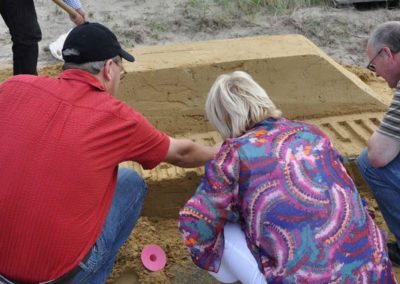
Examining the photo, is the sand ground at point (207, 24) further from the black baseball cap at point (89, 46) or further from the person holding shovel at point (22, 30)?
the black baseball cap at point (89, 46)

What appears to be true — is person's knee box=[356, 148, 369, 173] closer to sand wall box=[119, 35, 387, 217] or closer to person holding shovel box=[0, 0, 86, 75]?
sand wall box=[119, 35, 387, 217]

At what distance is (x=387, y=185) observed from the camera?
2447 millimetres

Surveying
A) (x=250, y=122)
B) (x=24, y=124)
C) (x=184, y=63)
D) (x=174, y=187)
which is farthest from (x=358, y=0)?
(x=24, y=124)

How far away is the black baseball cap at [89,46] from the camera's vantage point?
1.93 metres

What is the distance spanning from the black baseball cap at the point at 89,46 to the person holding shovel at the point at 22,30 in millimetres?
1471

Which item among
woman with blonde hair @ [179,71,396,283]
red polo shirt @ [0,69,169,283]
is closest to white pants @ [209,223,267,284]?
woman with blonde hair @ [179,71,396,283]

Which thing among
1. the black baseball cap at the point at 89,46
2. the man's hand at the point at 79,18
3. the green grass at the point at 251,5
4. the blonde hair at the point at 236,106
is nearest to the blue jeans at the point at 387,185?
the blonde hair at the point at 236,106

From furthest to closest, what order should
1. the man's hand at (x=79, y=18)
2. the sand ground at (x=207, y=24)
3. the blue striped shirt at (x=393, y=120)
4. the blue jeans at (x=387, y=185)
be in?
the sand ground at (x=207, y=24), the man's hand at (x=79, y=18), the blue jeans at (x=387, y=185), the blue striped shirt at (x=393, y=120)

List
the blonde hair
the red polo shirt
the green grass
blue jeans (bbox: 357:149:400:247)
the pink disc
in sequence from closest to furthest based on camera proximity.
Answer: the red polo shirt, the blonde hair, blue jeans (bbox: 357:149:400:247), the pink disc, the green grass

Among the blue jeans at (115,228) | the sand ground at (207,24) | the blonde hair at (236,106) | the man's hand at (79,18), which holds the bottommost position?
the sand ground at (207,24)

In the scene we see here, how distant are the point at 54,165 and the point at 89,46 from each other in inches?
19.6

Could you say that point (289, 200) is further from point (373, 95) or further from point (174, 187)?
point (373, 95)

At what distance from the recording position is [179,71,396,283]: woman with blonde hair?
5.73ft

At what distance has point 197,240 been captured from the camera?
1.97m
